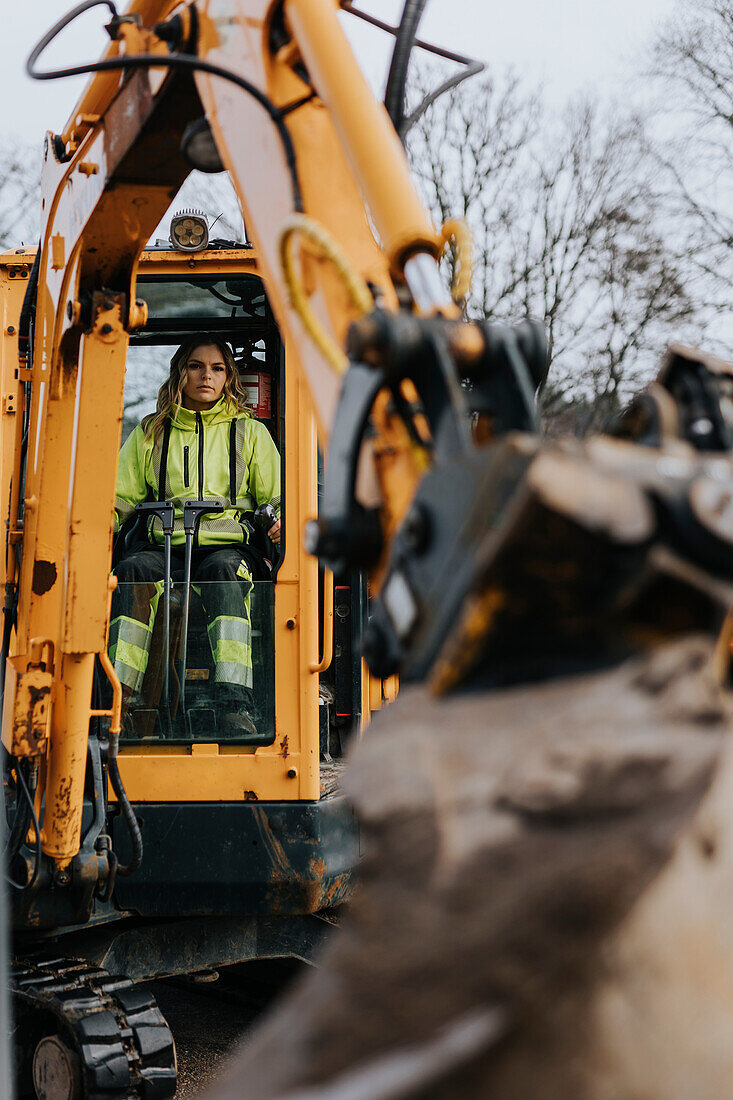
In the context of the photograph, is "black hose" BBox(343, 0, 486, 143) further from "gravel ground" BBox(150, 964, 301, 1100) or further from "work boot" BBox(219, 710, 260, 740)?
"gravel ground" BBox(150, 964, 301, 1100)

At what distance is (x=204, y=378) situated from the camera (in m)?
4.19

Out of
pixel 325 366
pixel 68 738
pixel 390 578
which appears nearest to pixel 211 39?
pixel 325 366

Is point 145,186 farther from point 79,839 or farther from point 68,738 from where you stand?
point 79,839

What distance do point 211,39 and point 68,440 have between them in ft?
4.69

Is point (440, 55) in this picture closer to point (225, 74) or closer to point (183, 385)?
point (225, 74)

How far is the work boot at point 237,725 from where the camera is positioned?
385 centimetres

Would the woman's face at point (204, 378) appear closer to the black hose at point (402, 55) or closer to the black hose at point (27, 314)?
the black hose at point (27, 314)

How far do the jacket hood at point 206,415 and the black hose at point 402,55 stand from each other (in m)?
2.15

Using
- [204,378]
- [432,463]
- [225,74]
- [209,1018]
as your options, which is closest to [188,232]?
[204,378]

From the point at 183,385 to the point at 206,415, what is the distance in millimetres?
169

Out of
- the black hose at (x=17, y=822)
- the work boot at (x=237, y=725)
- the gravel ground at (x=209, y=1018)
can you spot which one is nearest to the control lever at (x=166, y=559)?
the work boot at (x=237, y=725)

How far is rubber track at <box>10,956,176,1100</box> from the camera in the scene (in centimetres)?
329

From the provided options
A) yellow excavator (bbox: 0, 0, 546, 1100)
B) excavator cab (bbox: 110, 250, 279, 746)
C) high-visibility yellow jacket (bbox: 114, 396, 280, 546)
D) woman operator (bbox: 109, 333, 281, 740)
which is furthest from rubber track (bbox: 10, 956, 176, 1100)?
high-visibility yellow jacket (bbox: 114, 396, 280, 546)

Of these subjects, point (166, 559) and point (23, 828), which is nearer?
point (23, 828)
